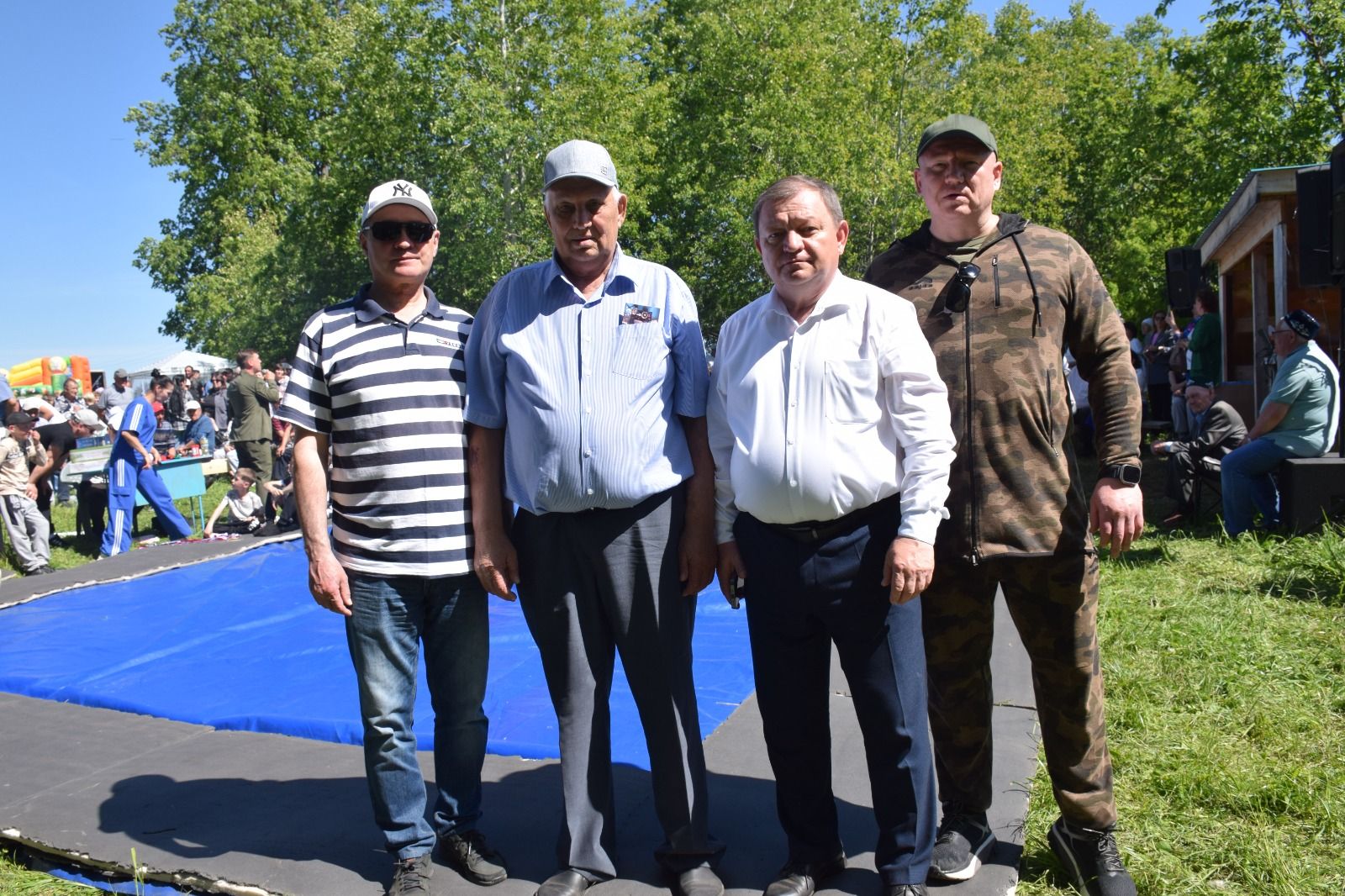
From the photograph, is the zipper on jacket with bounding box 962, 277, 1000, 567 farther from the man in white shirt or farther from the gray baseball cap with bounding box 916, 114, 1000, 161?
the gray baseball cap with bounding box 916, 114, 1000, 161

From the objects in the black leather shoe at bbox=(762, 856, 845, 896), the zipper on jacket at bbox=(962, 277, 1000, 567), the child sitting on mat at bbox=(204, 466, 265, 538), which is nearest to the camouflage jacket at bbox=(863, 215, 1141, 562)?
the zipper on jacket at bbox=(962, 277, 1000, 567)

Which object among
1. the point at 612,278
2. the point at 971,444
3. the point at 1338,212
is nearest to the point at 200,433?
the point at 1338,212

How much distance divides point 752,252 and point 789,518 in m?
22.8

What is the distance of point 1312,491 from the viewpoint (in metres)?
6.70

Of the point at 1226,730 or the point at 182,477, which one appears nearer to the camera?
the point at 1226,730

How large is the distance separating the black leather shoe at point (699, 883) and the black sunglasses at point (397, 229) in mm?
1803

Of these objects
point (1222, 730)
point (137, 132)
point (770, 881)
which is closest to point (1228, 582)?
point (1222, 730)

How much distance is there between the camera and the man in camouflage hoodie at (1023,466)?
8.34 feet

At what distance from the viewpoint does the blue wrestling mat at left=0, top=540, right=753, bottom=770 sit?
4125 mm

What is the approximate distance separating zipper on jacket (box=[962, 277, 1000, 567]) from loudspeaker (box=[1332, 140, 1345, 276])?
5.52 metres

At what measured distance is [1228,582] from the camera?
5.90 m

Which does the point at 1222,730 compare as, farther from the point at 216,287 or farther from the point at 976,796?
the point at 216,287

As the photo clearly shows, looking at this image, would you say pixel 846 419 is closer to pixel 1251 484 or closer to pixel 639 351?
pixel 639 351

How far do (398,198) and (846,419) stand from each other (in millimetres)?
1291
